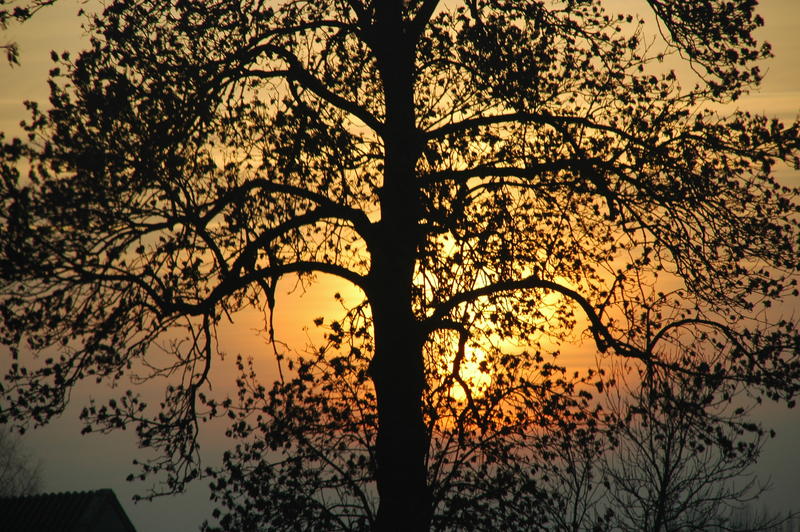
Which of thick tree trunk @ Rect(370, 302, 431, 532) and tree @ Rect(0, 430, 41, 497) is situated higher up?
tree @ Rect(0, 430, 41, 497)

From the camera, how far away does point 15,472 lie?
68438mm

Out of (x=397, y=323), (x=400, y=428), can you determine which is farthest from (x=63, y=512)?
(x=397, y=323)

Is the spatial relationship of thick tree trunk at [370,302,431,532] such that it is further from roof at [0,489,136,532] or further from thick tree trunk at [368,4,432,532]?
roof at [0,489,136,532]

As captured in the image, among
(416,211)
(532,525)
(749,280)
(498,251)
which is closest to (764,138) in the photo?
(749,280)

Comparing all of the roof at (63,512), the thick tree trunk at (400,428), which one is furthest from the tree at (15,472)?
the thick tree trunk at (400,428)

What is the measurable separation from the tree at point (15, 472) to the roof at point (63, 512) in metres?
34.2

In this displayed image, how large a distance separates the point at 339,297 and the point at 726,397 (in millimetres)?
6333

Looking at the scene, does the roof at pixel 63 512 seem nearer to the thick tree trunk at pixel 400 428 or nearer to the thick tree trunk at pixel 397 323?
the thick tree trunk at pixel 400 428

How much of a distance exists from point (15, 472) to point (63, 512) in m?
38.2

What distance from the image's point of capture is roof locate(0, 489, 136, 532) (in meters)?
34.8

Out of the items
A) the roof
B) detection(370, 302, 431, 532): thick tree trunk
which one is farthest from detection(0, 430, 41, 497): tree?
detection(370, 302, 431, 532): thick tree trunk

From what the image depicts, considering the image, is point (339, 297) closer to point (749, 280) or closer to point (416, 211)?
point (416, 211)

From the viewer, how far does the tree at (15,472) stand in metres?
66.8

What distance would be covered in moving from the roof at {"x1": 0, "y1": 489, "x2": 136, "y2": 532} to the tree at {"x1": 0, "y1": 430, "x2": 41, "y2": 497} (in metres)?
34.2
